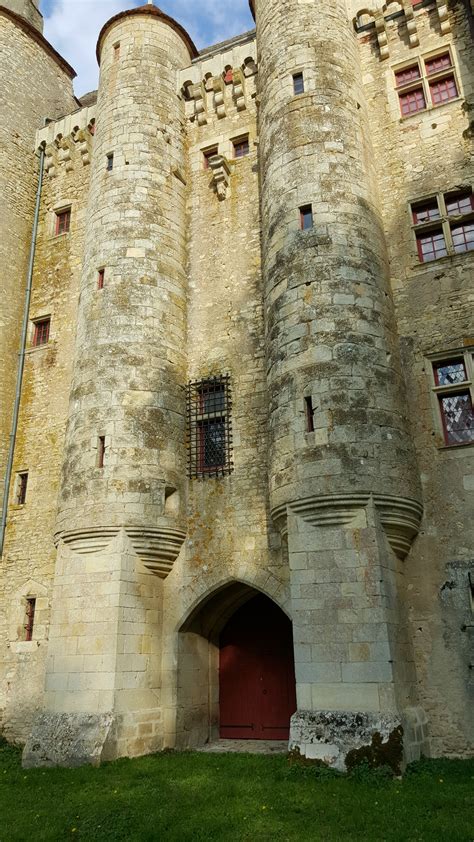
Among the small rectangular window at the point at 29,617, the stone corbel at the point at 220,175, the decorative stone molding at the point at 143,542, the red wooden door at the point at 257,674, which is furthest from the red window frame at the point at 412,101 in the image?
the small rectangular window at the point at 29,617

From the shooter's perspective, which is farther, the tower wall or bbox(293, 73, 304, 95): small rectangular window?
bbox(293, 73, 304, 95): small rectangular window

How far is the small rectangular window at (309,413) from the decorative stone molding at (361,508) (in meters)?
1.05

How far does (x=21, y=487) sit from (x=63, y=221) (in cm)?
658

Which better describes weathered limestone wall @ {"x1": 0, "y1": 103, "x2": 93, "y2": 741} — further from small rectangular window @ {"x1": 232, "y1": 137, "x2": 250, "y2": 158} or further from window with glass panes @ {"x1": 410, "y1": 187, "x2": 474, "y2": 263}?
window with glass panes @ {"x1": 410, "y1": 187, "x2": 474, "y2": 263}

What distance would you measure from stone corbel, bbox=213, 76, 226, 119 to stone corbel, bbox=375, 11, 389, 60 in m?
3.38

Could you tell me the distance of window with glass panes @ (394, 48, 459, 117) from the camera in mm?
12000

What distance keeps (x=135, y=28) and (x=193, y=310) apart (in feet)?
22.5

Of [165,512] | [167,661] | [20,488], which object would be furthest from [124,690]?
[20,488]

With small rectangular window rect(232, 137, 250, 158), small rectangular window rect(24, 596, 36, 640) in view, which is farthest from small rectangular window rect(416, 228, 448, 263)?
small rectangular window rect(24, 596, 36, 640)

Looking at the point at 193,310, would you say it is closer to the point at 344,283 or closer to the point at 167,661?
the point at 344,283

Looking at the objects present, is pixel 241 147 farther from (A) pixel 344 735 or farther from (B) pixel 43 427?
(A) pixel 344 735

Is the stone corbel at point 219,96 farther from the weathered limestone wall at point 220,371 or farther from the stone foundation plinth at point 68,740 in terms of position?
the stone foundation plinth at point 68,740

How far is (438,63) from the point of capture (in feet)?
40.4

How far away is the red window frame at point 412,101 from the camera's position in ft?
40.0
